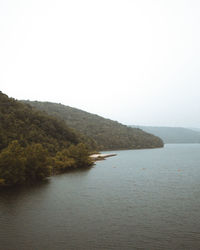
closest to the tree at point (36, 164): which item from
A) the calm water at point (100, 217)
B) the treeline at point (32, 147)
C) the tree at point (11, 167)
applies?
the treeline at point (32, 147)

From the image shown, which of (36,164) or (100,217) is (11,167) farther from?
(100,217)

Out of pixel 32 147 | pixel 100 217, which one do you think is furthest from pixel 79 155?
pixel 100 217

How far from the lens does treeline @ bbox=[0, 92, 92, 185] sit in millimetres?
67250

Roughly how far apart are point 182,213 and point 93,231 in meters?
17.0

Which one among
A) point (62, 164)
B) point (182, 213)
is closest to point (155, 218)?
point (182, 213)

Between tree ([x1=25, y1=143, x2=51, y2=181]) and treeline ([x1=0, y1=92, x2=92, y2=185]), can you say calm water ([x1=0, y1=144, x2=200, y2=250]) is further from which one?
tree ([x1=25, y1=143, x2=51, y2=181])

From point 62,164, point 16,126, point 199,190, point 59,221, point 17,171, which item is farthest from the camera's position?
point 16,126

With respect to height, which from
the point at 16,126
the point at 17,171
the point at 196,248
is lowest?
the point at 196,248

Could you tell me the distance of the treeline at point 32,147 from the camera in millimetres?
67250

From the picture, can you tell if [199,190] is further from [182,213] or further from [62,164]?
[62,164]

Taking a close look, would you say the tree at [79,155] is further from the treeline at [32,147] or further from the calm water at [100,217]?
the calm water at [100,217]

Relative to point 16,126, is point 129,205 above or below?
below

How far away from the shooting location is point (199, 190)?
62094 mm

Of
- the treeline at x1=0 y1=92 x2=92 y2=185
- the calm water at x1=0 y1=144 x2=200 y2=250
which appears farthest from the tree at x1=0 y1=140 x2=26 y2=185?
the calm water at x1=0 y1=144 x2=200 y2=250
